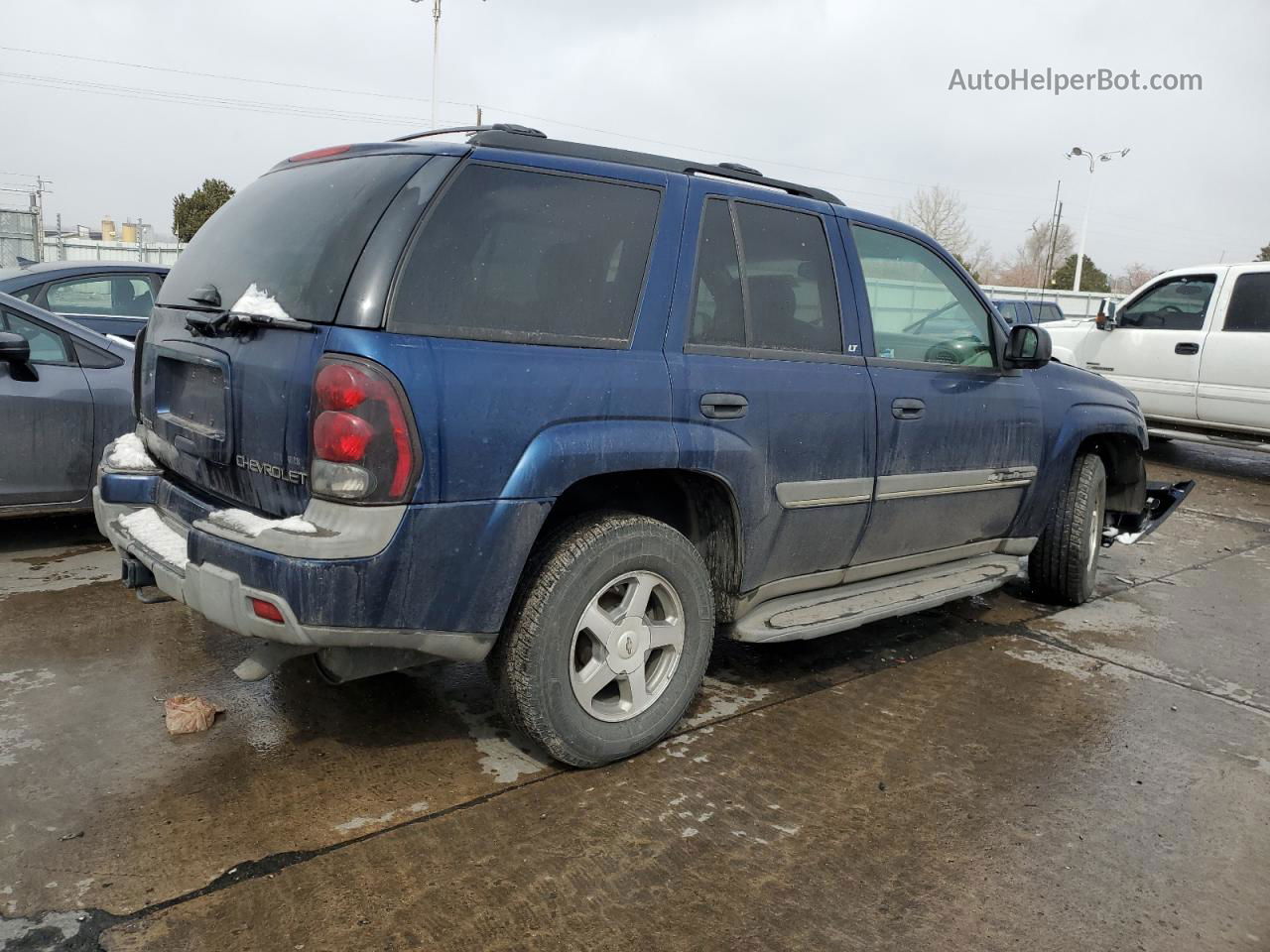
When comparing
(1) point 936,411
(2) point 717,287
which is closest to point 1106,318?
(1) point 936,411

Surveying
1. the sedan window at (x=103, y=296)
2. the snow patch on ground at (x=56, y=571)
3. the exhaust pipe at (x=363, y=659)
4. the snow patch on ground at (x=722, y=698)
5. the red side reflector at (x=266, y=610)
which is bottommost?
the snow patch on ground at (x=722, y=698)

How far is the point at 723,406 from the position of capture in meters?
3.29

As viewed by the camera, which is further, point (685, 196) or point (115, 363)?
point (115, 363)

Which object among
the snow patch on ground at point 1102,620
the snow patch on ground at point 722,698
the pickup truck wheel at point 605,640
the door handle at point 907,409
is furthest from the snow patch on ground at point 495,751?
the snow patch on ground at point 1102,620

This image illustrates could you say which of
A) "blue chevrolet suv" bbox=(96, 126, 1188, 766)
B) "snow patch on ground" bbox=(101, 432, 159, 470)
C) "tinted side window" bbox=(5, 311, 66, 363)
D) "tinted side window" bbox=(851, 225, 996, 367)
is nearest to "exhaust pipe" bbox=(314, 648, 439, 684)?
"blue chevrolet suv" bbox=(96, 126, 1188, 766)

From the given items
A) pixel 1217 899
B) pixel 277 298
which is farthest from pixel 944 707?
pixel 277 298

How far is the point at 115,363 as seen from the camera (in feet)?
18.2

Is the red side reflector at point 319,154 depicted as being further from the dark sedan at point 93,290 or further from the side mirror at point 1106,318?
the side mirror at point 1106,318

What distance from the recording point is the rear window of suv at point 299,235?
278 cm

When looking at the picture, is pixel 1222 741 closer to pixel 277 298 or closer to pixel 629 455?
pixel 629 455

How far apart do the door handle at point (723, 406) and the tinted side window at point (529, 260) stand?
1.15 feet

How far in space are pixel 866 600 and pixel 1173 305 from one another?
27.2 ft

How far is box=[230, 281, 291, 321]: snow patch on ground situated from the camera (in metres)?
2.81

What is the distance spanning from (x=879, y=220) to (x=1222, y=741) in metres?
2.41
